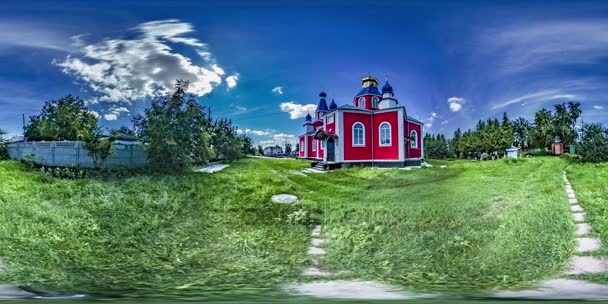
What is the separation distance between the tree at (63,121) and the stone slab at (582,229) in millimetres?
3787

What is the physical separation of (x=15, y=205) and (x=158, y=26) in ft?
6.56

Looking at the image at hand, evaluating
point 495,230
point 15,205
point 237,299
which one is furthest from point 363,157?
point 15,205

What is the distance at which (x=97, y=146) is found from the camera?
2.79m

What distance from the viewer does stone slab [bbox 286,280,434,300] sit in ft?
5.81

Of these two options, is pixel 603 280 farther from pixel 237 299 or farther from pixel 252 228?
pixel 252 228

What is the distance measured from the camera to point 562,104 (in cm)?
285

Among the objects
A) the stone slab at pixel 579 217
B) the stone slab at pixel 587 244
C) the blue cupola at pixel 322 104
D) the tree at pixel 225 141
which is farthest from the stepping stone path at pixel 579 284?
the tree at pixel 225 141

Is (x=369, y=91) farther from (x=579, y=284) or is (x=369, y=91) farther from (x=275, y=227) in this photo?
(x=579, y=284)

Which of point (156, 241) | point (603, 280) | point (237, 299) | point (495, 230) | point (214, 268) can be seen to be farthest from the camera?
point (495, 230)

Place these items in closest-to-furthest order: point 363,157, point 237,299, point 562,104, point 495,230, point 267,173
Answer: point 237,299 < point 495,230 < point 562,104 < point 267,173 < point 363,157

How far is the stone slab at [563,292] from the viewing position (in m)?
1.74

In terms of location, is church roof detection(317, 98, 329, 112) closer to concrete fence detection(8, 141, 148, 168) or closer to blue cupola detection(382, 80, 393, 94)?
blue cupola detection(382, 80, 393, 94)

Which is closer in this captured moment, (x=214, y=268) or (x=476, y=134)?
(x=214, y=268)

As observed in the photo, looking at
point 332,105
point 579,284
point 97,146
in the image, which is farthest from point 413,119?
point 97,146
